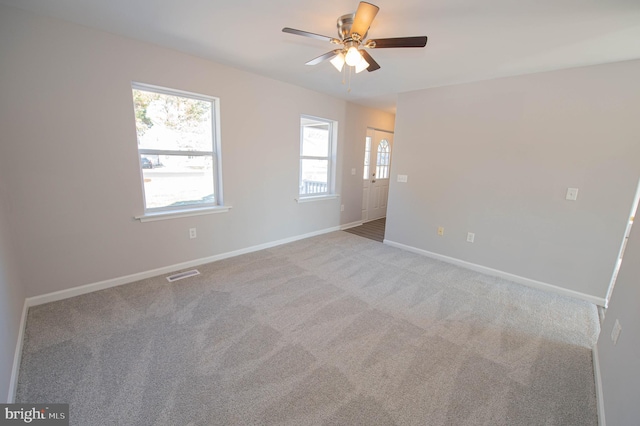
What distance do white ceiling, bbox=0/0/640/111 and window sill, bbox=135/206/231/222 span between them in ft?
5.80

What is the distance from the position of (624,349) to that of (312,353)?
1843mm

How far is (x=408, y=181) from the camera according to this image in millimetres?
4121

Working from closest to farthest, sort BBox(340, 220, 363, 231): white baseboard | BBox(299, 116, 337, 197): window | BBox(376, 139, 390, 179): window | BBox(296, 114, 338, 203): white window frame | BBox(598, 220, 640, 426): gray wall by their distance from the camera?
BBox(598, 220, 640, 426): gray wall < BBox(296, 114, 338, 203): white window frame < BBox(299, 116, 337, 197): window < BBox(340, 220, 363, 231): white baseboard < BBox(376, 139, 390, 179): window

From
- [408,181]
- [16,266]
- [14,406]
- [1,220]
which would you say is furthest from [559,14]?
[16,266]

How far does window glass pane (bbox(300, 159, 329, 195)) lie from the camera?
465 cm

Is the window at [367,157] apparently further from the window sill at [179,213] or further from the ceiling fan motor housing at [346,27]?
the ceiling fan motor housing at [346,27]

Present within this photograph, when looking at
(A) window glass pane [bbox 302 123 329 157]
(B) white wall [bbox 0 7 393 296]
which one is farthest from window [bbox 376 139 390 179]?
(B) white wall [bbox 0 7 393 296]

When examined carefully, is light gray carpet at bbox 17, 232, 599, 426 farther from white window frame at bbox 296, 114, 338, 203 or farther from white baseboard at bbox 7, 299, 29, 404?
white window frame at bbox 296, 114, 338, 203

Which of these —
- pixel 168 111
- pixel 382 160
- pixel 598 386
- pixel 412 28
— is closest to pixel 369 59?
pixel 412 28

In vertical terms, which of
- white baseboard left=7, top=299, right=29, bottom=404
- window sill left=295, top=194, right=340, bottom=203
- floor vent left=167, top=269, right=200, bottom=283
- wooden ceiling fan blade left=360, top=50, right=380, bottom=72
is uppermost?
wooden ceiling fan blade left=360, top=50, right=380, bottom=72

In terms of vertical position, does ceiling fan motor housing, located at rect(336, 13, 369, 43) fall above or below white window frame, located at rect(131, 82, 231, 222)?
above

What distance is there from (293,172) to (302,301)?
227 centimetres

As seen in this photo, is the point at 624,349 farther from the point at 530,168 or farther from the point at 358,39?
the point at 358,39

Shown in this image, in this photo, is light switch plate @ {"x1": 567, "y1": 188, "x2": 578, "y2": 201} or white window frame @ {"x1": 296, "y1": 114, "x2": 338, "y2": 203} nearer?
light switch plate @ {"x1": 567, "y1": 188, "x2": 578, "y2": 201}
